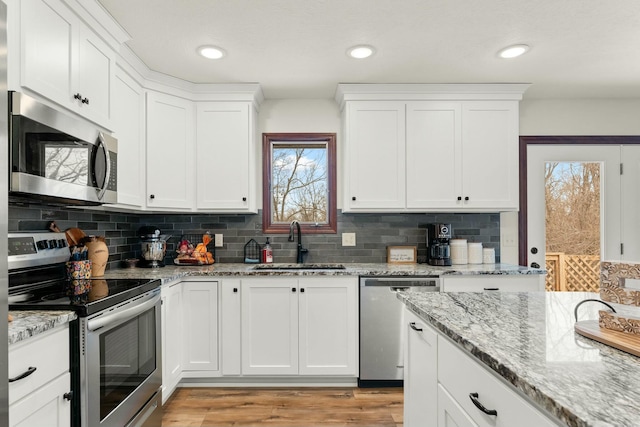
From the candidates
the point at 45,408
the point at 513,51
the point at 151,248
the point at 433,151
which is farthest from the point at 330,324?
the point at 513,51

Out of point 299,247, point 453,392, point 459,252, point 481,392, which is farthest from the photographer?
point 299,247

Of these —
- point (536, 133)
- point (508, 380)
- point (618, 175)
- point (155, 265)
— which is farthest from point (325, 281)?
point (618, 175)

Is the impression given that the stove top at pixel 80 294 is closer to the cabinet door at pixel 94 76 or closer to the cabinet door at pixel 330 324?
the cabinet door at pixel 94 76

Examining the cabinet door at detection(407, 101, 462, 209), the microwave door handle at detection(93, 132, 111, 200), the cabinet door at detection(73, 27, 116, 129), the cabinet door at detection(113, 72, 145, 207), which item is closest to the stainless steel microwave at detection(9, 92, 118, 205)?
the microwave door handle at detection(93, 132, 111, 200)

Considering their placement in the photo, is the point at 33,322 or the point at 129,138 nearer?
the point at 33,322

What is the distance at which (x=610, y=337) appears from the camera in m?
0.93

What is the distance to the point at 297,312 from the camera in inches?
104

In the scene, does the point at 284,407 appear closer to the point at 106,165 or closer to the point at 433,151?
the point at 106,165

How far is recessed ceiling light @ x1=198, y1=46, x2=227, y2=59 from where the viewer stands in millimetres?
2328

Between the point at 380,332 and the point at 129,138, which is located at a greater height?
the point at 129,138

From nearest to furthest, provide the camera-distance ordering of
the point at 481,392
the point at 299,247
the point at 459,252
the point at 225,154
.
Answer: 1. the point at 481,392
2. the point at 225,154
3. the point at 459,252
4. the point at 299,247

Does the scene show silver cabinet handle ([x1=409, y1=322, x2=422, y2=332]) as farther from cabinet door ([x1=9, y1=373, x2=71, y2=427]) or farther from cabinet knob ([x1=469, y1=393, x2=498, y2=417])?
cabinet door ([x1=9, y1=373, x2=71, y2=427])

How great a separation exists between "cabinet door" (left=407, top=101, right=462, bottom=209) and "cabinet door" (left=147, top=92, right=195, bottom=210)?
179 centimetres

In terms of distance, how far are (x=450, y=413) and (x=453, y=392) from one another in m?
0.07
